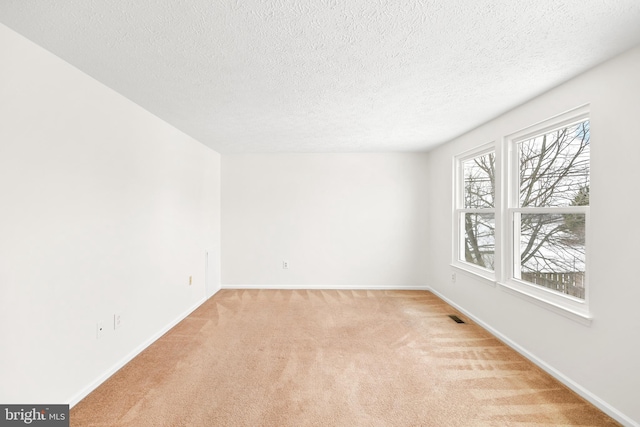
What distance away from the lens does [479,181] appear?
3.64m

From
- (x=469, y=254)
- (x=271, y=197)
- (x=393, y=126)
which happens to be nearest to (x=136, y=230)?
(x=271, y=197)

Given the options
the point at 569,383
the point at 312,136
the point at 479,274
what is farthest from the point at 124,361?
the point at 479,274

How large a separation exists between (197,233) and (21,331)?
2450 millimetres

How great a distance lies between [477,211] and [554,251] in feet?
3.96

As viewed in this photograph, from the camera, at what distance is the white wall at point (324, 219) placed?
16.2 ft

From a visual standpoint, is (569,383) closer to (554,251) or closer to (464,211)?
(554,251)

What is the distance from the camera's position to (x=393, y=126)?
→ 3.34 m

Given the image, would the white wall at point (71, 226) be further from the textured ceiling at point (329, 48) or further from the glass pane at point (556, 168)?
the glass pane at point (556, 168)

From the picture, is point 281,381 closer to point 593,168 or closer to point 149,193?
point 149,193

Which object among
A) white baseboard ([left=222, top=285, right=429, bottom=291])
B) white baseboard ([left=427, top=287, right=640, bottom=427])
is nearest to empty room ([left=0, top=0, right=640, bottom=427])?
white baseboard ([left=427, top=287, right=640, bottom=427])

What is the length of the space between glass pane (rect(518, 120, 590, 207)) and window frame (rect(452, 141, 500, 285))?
315mm

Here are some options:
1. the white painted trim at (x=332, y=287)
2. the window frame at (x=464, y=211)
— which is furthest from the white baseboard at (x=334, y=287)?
the window frame at (x=464, y=211)

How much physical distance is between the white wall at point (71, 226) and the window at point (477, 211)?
365 cm

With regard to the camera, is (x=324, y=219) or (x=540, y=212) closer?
(x=540, y=212)
